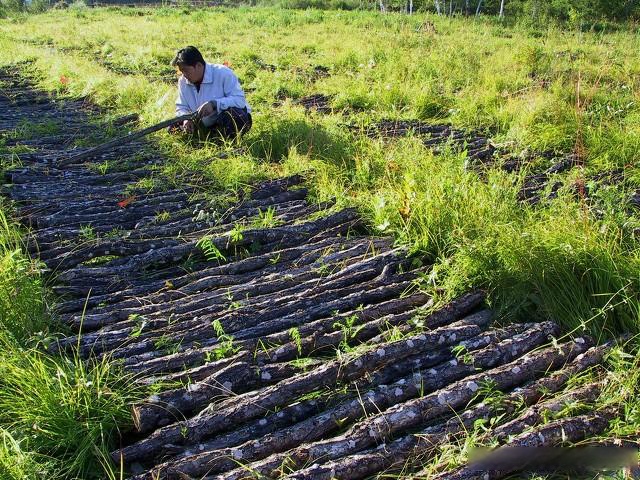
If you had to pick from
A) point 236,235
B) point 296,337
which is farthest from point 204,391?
point 236,235

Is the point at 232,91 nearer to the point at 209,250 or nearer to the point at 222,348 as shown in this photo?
the point at 209,250

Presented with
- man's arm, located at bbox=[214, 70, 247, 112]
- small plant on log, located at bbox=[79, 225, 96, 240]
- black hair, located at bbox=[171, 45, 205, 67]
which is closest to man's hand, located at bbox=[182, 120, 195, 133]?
man's arm, located at bbox=[214, 70, 247, 112]

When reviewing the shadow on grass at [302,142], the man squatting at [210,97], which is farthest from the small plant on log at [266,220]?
the man squatting at [210,97]

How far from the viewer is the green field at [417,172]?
2646mm

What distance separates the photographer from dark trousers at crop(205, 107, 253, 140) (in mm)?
6085

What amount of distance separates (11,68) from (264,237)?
1013cm

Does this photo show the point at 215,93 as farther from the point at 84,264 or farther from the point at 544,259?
the point at 544,259

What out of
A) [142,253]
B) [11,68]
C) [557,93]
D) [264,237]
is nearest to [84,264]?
[142,253]

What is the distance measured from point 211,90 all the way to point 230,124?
0.57 m

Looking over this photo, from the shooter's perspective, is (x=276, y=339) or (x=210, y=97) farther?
(x=210, y=97)

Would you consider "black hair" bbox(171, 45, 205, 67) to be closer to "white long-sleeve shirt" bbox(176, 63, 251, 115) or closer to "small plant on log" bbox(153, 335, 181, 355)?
"white long-sleeve shirt" bbox(176, 63, 251, 115)

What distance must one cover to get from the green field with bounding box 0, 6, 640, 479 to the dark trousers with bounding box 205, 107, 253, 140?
19 centimetres

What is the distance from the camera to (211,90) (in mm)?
6375

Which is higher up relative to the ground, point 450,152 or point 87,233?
point 450,152
